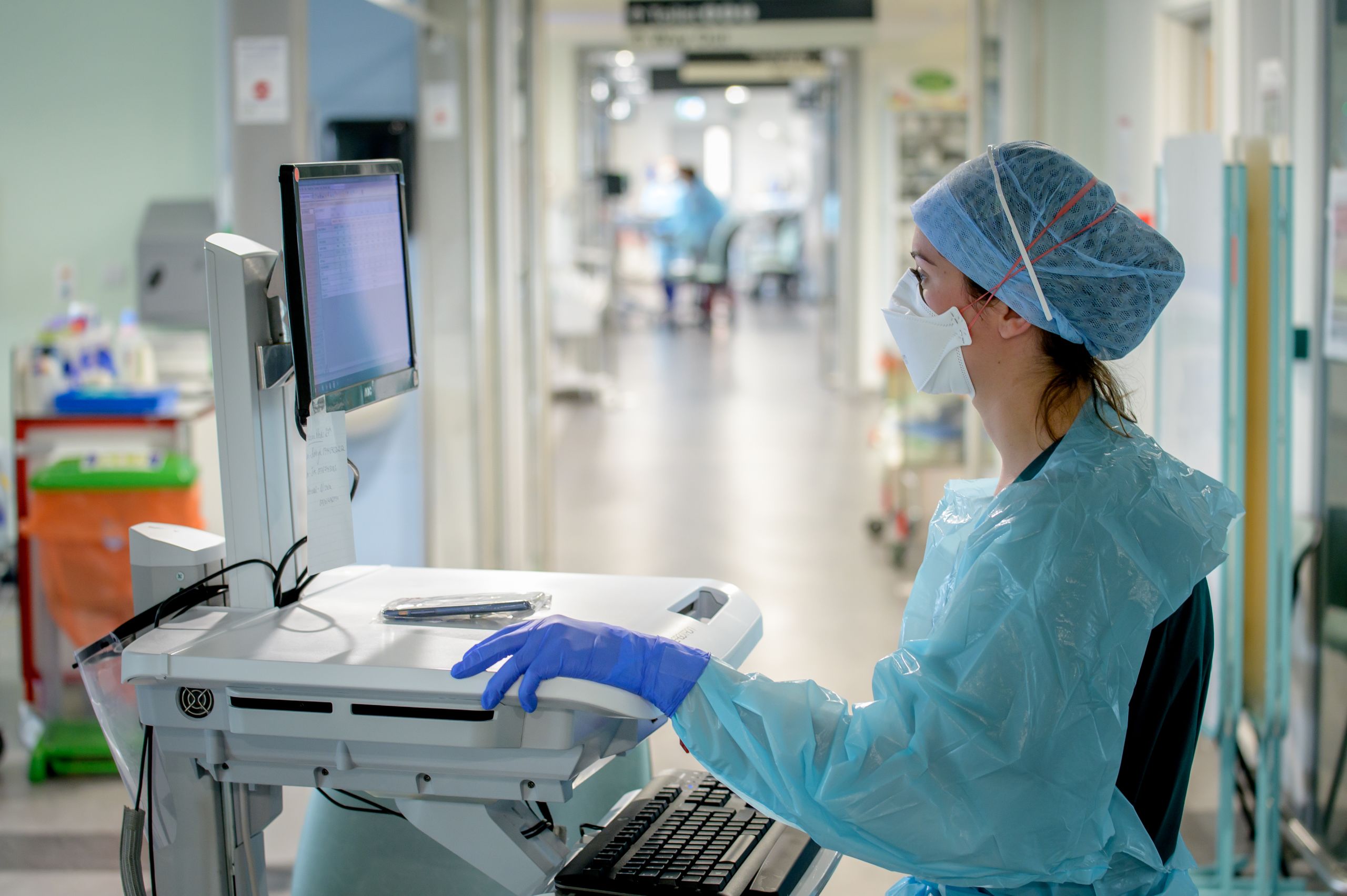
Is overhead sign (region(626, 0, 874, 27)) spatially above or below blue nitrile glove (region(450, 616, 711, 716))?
above

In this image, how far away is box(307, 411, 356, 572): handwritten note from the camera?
153cm

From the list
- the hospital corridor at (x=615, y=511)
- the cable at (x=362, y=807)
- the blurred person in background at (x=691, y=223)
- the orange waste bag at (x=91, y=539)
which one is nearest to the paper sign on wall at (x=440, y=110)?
the hospital corridor at (x=615, y=511)

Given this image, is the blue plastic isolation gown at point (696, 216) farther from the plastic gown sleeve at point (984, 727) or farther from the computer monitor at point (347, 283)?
the plastic gown sleeve at point (984, 727)

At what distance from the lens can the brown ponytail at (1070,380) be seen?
150 cm

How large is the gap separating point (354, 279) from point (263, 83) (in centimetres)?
166

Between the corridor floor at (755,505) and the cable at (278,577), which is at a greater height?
the cable at (278,577)

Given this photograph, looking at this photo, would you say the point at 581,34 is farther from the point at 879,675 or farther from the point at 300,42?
the point at 879,675

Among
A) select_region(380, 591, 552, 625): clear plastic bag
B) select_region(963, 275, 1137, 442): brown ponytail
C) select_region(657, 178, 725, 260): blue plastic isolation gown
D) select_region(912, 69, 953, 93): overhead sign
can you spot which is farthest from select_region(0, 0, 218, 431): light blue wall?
select_region(657, 178, 725, 260): blue plastic isolation gown

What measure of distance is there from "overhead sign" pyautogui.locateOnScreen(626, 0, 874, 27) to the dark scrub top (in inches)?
228

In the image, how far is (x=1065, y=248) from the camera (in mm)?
1449

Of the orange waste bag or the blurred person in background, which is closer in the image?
the orange waste bag

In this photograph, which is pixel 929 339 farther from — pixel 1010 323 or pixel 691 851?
pixel 691 851

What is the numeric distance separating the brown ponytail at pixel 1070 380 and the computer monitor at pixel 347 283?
2.47 ft

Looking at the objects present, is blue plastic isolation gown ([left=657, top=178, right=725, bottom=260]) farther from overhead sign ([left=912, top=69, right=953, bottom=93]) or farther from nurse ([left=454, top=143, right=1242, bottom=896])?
nurse ([left=454, top=143, right=1242, bottom=896])
